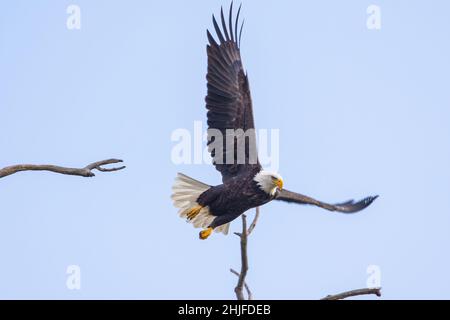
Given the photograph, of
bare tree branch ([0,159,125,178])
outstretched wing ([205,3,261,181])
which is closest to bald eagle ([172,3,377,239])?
outstretched wing ([205,3,261,181])

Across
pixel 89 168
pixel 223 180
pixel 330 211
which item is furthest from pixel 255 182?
pixel 89 168

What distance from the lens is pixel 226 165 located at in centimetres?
923

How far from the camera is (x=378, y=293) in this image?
21.2ft

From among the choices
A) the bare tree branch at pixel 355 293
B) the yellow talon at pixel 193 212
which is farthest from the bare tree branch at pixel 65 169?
the yellow talon at pixel 193 212

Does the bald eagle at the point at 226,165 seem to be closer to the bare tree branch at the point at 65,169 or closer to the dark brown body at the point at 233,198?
the dark brown body at the point at 233,198

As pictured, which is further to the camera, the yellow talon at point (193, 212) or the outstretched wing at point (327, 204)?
the outstretched wing at point (327, 204)

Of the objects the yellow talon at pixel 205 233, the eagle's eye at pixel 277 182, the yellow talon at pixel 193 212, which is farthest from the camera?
the yellow talon at pixel 193 212

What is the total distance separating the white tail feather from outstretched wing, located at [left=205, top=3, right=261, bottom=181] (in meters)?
0.26

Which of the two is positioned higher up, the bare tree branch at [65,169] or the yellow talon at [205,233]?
the bare tree branch at [65,169]

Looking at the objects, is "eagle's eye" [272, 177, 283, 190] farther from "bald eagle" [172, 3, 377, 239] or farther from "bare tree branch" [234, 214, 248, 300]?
"bare tree branch" [234, 214, 248, 300]

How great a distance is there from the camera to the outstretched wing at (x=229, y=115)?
912 cm

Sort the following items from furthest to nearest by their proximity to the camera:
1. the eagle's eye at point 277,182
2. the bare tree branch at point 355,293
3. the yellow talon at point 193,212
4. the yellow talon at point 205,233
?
the yellow talon at point 193,212 → the yellow talon at point 205,233 → the eagle's eye at point 277,182 → the bare tree branch at point 355,293
